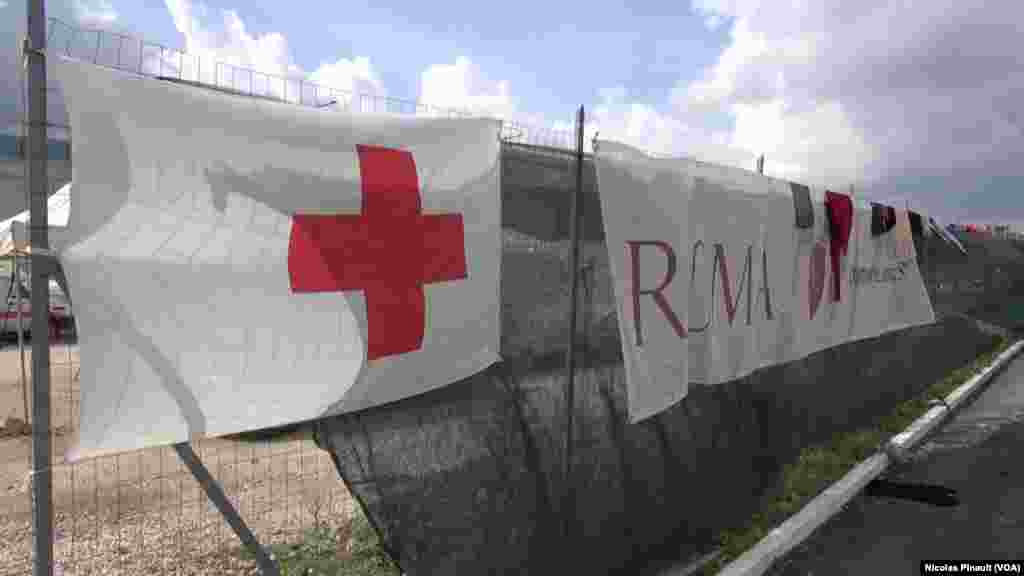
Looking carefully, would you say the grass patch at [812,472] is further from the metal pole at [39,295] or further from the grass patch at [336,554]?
the metal pole at [39,295]

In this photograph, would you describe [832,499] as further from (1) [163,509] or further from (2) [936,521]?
(1) [163,509]

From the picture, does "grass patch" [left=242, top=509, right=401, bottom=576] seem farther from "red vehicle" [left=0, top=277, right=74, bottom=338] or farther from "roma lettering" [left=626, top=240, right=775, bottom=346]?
"roma lettering" [left=626, top=240, right=775, bottom=346]

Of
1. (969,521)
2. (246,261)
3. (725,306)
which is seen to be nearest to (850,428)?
(969,521)

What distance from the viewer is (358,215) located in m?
2.25

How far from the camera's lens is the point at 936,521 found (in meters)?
5.19

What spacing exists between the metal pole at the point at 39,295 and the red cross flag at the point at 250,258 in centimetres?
11

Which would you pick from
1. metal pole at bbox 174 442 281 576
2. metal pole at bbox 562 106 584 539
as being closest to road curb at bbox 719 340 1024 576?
metal pole at bbox 562 106 584 539

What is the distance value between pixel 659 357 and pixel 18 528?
4.13 meters

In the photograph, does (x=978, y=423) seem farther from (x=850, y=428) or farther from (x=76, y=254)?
(x=76, y=254)

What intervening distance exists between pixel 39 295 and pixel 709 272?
10.1 feet

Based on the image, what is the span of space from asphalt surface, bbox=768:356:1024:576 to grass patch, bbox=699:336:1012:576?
0.23 m

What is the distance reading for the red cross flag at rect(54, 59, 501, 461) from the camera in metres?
1.76

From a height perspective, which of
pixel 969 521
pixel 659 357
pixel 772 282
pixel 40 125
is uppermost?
pixel 40 125

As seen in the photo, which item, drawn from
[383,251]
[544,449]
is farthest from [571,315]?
[383,251]
